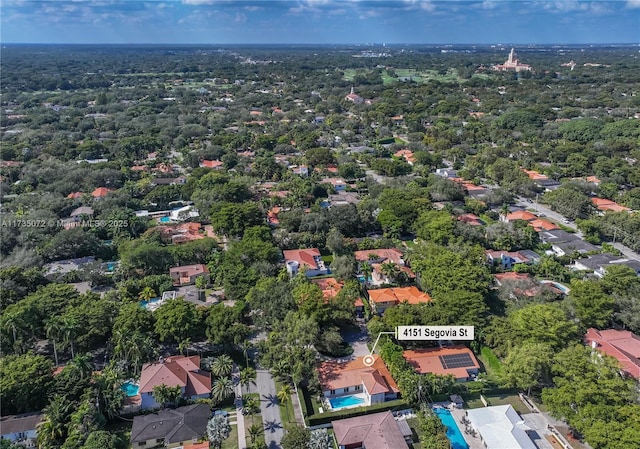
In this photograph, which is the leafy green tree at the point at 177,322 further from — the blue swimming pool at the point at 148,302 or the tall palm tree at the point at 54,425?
the tall palm tree at the point at 54,425

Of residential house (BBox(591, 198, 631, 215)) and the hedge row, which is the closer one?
the hedge row

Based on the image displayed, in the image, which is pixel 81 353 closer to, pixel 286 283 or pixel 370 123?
pixel 286 283

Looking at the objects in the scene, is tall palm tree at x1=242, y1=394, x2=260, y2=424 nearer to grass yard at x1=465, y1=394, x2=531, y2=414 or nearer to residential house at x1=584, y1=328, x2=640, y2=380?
grass yard at x1=465, y1=394, x2=531, y2=414

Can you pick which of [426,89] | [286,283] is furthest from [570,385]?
[426,89]

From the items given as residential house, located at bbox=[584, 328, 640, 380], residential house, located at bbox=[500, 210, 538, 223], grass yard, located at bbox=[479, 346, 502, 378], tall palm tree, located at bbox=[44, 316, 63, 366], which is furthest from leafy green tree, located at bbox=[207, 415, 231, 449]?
residential house, located at bbox=[500, 210, 538, 223]

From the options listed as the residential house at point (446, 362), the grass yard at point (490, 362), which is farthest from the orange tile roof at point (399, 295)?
the grass yard at point (490, 362)

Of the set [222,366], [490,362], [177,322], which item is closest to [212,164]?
[177,322]

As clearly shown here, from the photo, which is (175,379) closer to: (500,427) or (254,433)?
(254,433)
